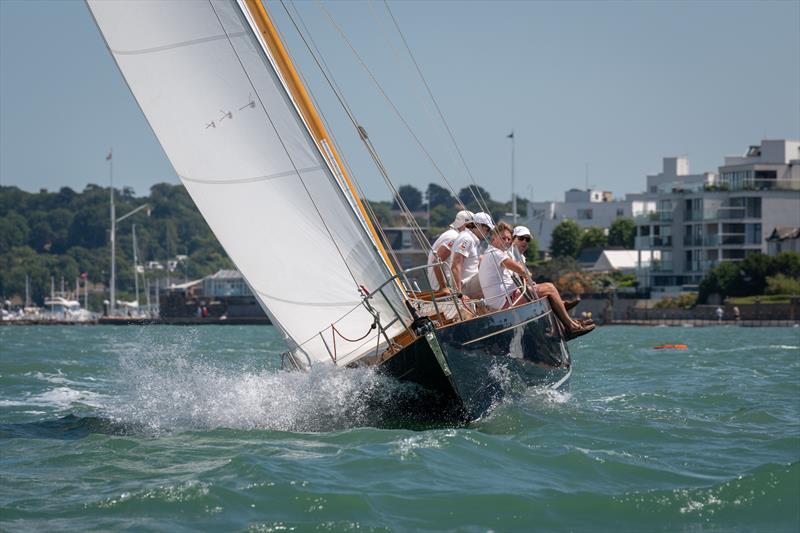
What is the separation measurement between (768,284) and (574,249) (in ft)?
122

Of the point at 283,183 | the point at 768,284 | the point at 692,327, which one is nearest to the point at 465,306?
the point at 283,183

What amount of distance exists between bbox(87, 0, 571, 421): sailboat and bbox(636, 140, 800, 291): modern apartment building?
242 feet

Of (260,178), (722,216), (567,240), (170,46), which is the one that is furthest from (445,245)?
(567,240)

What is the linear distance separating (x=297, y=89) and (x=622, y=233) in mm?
102469

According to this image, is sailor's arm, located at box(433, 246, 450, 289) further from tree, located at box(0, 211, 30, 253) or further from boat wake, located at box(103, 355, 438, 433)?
tree, located at box(0, 211, 30, 253)

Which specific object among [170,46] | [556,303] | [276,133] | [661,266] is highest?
[170,46]

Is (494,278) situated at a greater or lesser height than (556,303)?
greater

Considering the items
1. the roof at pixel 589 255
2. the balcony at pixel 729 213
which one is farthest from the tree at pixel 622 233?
the balcony at pixel 729 213

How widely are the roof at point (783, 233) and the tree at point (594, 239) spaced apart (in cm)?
3084

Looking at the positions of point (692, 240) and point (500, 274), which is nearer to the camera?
point (500, 274)

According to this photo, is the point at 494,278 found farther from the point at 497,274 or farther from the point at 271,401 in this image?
the point at 271,401

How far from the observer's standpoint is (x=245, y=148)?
12.5 metres

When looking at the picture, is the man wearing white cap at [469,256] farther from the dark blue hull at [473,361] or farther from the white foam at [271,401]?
the white foam at [271,401]

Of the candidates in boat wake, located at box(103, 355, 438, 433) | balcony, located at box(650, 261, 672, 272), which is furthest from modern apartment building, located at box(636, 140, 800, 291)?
boat wake, located at box(103, 355, 438, 433)
